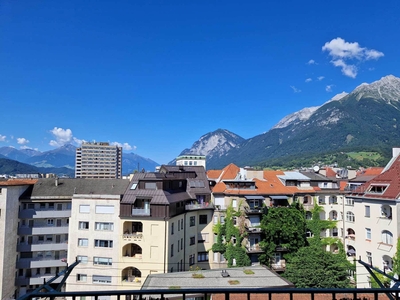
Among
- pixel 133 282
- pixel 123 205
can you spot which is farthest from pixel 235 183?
pixel 133 282

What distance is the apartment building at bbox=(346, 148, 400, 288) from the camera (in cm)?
2622

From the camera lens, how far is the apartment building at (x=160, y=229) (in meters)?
31.4

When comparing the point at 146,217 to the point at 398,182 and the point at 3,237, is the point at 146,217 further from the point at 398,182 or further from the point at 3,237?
the point at 398,182

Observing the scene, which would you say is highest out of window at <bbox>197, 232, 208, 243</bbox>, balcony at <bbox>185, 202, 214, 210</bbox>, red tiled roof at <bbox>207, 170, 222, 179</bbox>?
red tiled roof at <bbox>207, 170, 222, 179</bbox>

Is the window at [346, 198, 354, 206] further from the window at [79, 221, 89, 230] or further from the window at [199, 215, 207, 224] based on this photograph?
the window at [79, 221, 89, 230]

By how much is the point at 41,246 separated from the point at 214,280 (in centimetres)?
2579

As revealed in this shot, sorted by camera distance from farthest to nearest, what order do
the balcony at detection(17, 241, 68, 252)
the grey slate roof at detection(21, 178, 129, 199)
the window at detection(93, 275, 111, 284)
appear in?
the grey slate roof at detection(21, 178, 129, 199) < the balcony at detection(17, 241, 68, 252) < the window at detection(93, 275, 111, 284)

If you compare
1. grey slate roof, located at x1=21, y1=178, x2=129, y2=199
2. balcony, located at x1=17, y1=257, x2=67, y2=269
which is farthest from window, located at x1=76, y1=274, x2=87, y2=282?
grey slate roof, located at x1=21, y1=178, x2=129, y2=199

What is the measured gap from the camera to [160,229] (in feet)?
103

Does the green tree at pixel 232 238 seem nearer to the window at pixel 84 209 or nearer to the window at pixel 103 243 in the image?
the window at pixel 103 243

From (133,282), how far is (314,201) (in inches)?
1079

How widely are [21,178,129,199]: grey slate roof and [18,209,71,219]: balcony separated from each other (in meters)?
1.87

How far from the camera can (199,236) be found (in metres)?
38.5

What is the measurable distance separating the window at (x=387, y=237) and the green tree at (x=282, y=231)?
10183 millimetres
